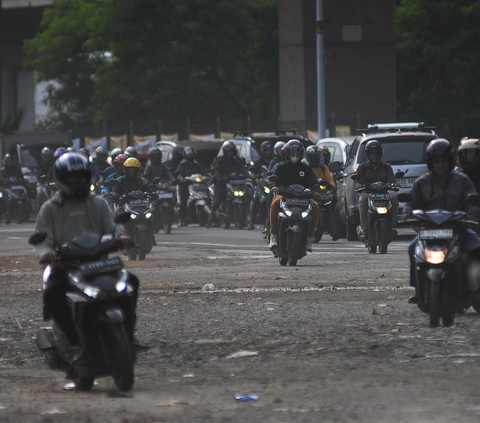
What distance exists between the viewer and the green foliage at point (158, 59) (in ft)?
164

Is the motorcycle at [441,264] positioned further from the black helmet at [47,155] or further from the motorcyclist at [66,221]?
the black helmet at [47,155]

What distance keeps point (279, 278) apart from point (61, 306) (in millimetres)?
6600

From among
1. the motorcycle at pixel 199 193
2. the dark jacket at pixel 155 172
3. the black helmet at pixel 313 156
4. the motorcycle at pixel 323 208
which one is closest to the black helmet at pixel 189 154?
the motorcycle at pixel 199 193

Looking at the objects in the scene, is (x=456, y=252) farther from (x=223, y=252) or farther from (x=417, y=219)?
(x=223, y=252)

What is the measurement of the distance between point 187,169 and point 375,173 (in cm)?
988

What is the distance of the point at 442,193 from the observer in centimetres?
947

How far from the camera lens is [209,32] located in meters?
50.5

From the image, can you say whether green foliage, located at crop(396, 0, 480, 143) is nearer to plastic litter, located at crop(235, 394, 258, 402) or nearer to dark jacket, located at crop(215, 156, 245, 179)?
dark jacket, located at crop(215, 156, 245, 179)

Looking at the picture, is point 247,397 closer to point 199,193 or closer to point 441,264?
point 441,264

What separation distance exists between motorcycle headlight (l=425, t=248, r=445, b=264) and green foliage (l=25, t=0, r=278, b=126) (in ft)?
136

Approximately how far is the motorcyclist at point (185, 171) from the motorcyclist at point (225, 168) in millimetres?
1089

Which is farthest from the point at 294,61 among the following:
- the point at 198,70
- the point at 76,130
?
the point at 76,130

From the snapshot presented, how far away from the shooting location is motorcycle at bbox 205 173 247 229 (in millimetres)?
25641

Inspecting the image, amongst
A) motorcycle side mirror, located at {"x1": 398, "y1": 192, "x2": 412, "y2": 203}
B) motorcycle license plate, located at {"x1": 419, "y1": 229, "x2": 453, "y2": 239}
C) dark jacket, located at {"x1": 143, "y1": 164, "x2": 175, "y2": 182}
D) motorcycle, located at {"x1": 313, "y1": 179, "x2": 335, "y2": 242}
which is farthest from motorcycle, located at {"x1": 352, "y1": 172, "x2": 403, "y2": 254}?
motorcycle license plate, located at {"x1": 419, "y1": 229, "x2": 453, "y2": 239}
